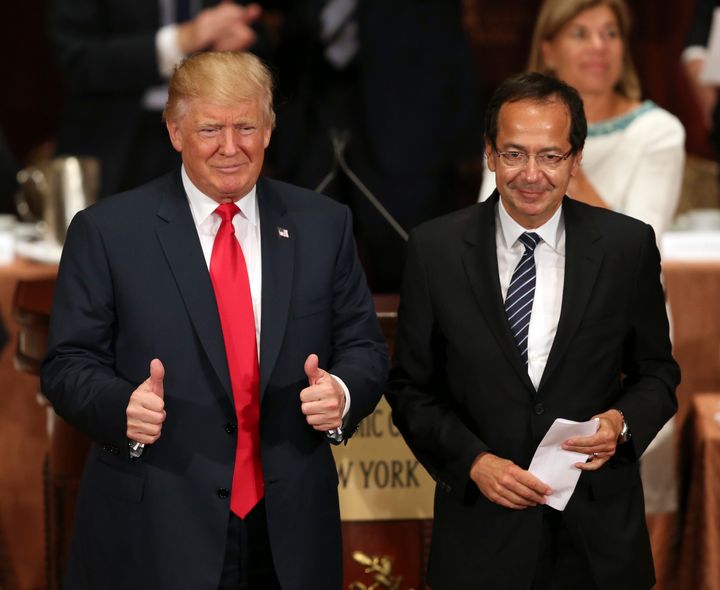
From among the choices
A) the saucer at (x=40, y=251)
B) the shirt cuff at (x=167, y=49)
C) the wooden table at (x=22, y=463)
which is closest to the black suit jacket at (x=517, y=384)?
the wooden table at (x=22, y=463)

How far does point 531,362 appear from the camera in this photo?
258 cm

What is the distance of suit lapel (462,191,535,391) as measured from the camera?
8.32 feet

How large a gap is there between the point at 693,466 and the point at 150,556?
1.71 meters

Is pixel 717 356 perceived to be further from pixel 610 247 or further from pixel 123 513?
pixel 123 513

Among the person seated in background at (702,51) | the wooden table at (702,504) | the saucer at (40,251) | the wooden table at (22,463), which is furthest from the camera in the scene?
the person seated in background at (702,51)

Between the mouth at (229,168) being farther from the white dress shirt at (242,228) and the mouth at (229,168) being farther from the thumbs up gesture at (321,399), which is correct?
the thumbs up gesture at (321,399)

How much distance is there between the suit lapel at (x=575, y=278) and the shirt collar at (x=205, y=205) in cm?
63

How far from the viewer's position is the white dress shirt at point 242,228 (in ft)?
8.33

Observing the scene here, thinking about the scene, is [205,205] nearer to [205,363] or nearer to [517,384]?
[205,363]

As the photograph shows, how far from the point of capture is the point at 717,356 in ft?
13.9

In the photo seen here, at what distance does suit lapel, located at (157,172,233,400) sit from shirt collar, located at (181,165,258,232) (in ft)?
0.07

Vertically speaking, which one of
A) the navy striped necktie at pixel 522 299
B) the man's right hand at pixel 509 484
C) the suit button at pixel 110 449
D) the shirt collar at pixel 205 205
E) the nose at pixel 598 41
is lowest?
the man's right hand at pixel 509 484

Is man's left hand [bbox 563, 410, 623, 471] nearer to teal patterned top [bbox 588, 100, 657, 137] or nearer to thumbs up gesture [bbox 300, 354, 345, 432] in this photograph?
thumbs up gesture [bbox 300, 354, 345, 432]

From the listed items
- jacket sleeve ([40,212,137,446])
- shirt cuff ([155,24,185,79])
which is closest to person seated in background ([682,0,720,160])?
shirt cuff ([155,24,185,79])
